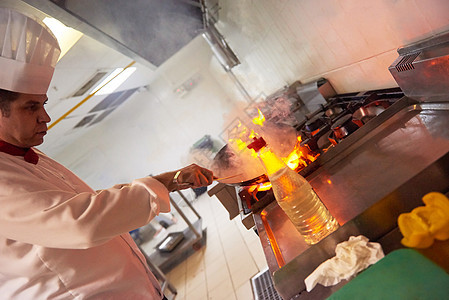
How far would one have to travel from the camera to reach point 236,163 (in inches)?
79.6

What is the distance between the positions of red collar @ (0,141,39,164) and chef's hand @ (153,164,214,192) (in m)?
0.61

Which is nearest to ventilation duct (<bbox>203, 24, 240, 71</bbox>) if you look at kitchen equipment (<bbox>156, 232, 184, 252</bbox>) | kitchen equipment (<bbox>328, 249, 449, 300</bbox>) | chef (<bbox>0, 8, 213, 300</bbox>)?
kitchen equipment (<bbox>156, 232, 184, 252</bbox>)

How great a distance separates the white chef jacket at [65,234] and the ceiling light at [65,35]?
1.31 meters

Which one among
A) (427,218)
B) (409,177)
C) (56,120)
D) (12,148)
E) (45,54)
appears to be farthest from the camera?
(56,120)

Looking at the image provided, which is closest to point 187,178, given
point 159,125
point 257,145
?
point 257,145

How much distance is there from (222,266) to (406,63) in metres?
3.22

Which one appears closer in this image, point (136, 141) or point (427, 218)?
point (427, 218)

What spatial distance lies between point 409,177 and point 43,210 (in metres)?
1.30

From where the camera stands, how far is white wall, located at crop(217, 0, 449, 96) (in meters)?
1.30

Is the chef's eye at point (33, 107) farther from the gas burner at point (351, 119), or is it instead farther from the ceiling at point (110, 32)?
the gas burner at point (351, 119)

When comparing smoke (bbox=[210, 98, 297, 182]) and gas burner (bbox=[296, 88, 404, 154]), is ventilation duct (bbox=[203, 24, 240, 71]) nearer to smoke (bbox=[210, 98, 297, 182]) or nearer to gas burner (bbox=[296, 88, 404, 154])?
smoke (bbox=[210, 98, 297, 182])

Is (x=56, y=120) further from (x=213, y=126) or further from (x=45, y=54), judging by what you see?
(x=213, y=126)

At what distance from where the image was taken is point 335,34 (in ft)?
6.13

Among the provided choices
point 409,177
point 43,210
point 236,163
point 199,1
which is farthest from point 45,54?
point 199,1
